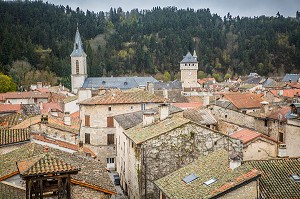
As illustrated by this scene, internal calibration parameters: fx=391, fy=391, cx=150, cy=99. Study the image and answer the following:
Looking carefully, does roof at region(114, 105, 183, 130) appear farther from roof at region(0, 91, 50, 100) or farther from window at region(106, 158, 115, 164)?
roof at region(0, 91, 50, 100)

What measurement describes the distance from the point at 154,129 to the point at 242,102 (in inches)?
1174

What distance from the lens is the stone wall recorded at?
22453 mm

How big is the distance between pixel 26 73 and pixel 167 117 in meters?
106

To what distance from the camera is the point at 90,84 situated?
98188 millimetres

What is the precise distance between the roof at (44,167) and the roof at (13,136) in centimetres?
868

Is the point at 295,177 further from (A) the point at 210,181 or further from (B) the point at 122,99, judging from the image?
(B) the point at 122,99

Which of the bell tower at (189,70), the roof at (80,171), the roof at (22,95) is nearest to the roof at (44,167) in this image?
the roof at (80,171)

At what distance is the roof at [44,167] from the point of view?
1234cm

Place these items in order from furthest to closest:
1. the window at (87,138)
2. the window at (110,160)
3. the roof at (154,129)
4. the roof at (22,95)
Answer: the roof at (22,95), the window at (87,138), the window at (110,160), the roof at (154,129)

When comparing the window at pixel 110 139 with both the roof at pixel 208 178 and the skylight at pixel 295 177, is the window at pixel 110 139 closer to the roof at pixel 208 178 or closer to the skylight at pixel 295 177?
the roof at pixel 208 178

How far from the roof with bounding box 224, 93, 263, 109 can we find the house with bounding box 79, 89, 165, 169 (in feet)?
48.0

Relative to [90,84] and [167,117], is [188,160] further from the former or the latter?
[90,84]

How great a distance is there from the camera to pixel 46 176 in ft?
41.0

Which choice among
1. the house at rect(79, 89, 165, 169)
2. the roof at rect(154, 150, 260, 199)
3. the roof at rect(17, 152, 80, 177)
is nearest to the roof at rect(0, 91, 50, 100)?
the house at rect(79, 89, 165, 169)
